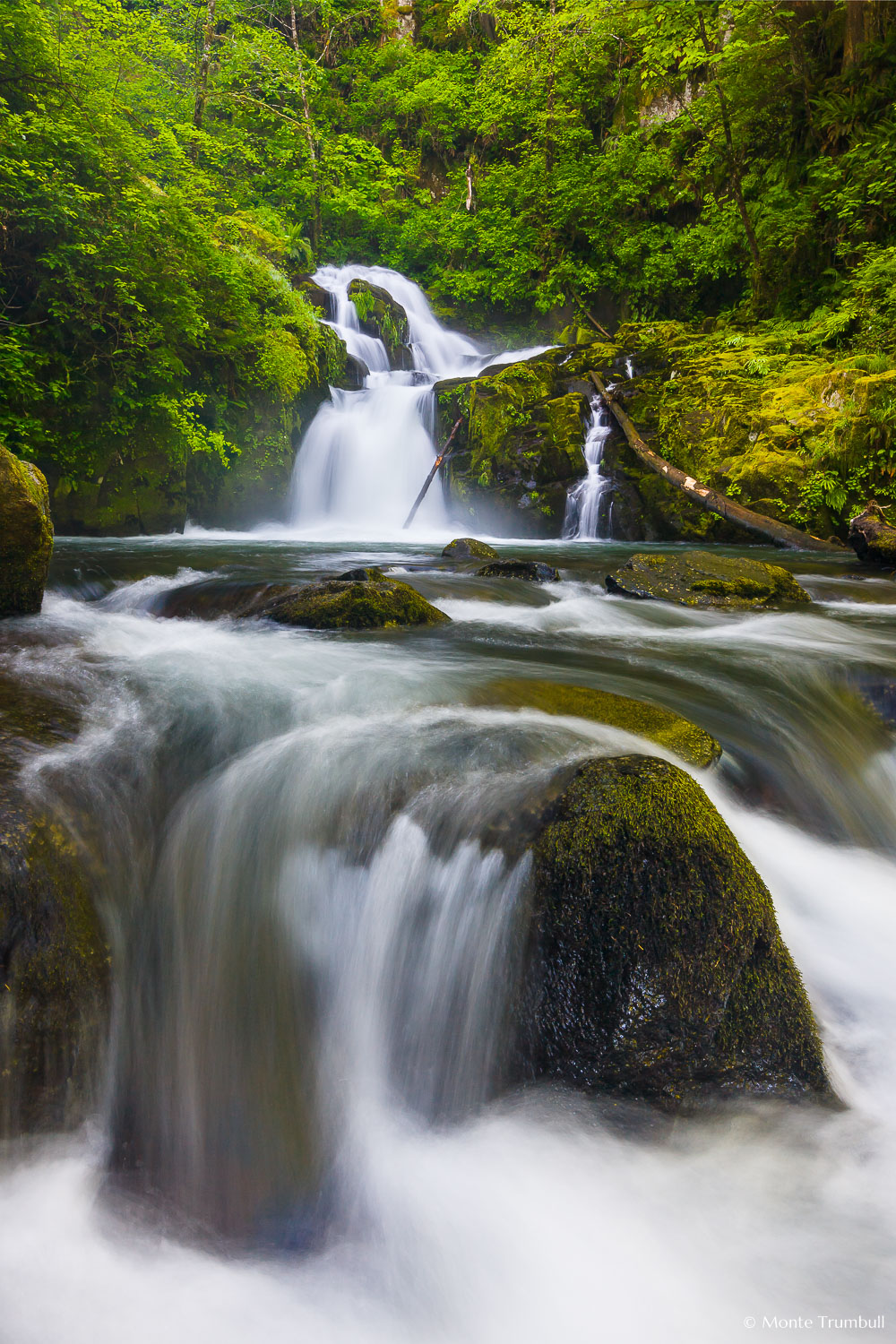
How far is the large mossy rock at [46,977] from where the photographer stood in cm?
204

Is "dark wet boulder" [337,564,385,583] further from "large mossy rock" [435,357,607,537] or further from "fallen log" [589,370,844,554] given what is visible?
"large mossy rock" [435,357,607,537]

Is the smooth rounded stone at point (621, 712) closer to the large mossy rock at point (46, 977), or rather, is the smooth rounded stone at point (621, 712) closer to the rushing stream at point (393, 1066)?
the rushing stream at point (393, 1066)

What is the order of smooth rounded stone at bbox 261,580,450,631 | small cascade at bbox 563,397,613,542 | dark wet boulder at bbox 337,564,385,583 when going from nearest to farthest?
1. smooth rounded stone at bbox 261,580,450,631
2. dark wet boulder at bbox 337,564,385,583
3. small cascade at bbox 563,397,613,542

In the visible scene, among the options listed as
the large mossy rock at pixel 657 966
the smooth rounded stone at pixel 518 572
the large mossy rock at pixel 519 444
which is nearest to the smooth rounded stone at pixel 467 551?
the smooth rounded stone at pixel 518 572

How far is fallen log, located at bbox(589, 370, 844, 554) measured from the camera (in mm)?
9695

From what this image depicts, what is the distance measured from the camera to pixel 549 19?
631 inches

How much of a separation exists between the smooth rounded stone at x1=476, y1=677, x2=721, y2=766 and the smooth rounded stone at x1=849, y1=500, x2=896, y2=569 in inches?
244

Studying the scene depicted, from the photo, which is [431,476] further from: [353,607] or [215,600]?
[353,607]

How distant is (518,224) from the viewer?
2148 cm

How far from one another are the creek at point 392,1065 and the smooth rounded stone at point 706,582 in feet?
9.09

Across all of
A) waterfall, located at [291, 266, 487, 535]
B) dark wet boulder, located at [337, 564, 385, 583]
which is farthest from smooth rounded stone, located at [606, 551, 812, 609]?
waterfall, located at [291, 266, 487, 535]

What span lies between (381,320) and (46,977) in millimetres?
18313

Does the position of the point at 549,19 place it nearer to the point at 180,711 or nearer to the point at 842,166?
the point at 842,166

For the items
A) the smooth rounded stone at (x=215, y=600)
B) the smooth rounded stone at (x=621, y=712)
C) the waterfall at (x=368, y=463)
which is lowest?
the smooth rounded stone at (x=621, y=712)
